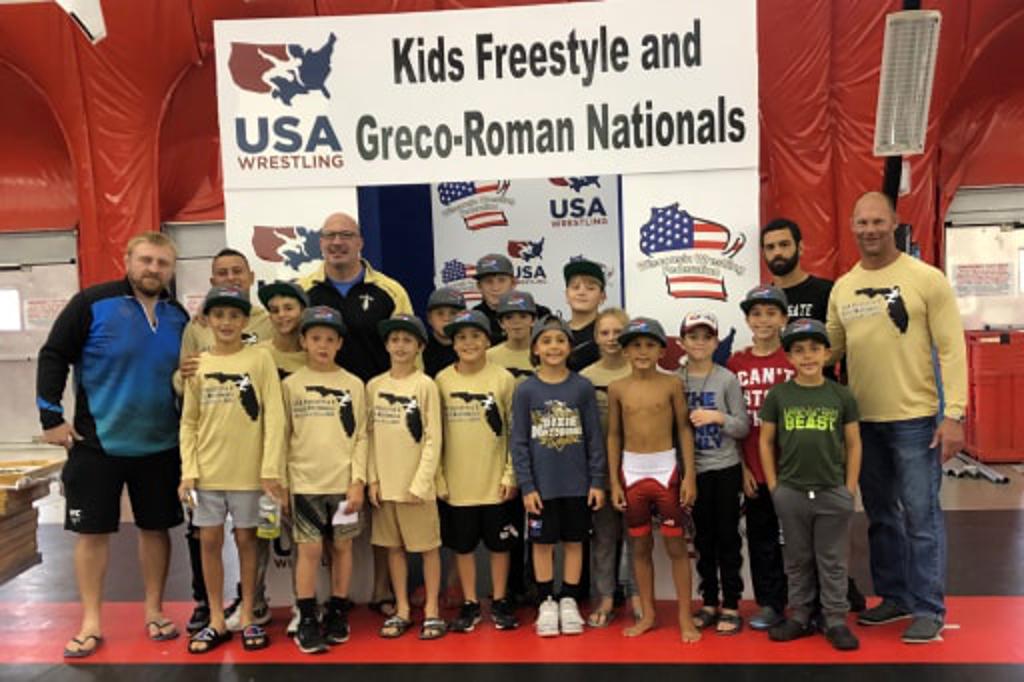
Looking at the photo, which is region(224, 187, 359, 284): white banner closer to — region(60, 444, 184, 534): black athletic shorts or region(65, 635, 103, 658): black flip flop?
region(60, 444, 184, 534): black athletic shorts

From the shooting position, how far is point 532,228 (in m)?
6.21

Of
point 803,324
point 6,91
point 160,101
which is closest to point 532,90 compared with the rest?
point 803,324

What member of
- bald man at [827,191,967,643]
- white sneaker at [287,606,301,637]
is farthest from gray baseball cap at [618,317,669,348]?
white sneaker at [287,606,301,637]

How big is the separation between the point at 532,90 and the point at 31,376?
6.91m

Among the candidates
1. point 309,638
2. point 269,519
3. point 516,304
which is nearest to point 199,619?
point 309,638

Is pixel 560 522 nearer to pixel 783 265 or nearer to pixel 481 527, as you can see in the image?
pixel 481 527

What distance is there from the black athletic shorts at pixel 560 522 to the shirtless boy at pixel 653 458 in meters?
0.15

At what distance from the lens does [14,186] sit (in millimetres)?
8078

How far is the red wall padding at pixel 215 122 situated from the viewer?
21.5ft

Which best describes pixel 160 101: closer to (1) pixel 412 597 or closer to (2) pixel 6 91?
(2) pixel 6 91

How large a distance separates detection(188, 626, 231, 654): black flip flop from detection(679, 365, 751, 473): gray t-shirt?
2106 millimetres

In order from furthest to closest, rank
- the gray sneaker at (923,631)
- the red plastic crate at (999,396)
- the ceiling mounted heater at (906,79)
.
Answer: the red plastic crate at (999,396)
the ceiling mounted heater at (906,79)
the gray sneaker at (923,631)

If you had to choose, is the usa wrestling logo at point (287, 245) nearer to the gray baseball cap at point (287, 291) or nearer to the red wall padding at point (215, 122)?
the gray baseball cap at point (287, 291)

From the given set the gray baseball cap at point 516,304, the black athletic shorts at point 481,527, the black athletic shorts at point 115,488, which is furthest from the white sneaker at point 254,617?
the gray baseball cap at point 516,304
